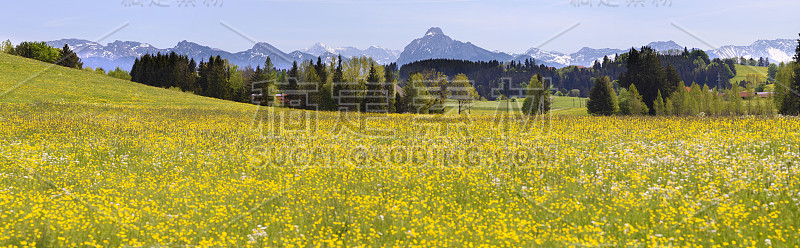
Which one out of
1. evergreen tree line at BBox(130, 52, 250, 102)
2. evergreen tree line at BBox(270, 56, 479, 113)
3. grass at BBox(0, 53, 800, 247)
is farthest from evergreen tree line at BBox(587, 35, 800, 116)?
evergreen tree line at BBox(130, 52, 250, 102)

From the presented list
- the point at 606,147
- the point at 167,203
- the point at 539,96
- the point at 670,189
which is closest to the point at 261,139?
the point at 167,203

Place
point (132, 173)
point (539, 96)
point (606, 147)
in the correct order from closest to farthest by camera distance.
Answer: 1. point (132, 173)
2. point (606, 147)
3. point (539, 96)

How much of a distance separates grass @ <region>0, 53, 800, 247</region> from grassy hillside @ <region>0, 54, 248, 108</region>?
3035 centimetres

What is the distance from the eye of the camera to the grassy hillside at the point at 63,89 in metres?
42.8

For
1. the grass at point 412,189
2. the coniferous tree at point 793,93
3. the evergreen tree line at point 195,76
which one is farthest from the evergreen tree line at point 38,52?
the coniferous tree at point 793,93

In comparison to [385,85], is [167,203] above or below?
below

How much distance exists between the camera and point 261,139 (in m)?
19.0

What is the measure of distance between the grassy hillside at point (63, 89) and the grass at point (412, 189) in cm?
3035

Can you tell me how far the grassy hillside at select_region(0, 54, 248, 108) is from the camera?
140 feet

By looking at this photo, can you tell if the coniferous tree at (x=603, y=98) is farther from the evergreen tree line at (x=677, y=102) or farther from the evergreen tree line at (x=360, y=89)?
the evergreen tree line at (x=360, y=89)

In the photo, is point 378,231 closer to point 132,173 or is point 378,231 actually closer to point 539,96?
point 132,173

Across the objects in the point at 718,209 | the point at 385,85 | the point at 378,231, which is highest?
the point at 385,85

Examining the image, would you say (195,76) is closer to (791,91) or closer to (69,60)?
(69,60)

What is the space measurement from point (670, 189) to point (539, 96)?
214ft
